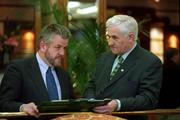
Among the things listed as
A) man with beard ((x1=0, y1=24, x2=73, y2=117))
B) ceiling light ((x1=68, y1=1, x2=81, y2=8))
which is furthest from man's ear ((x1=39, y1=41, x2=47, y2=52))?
ceiling light ((x1=68, y1=1, x2=81, y2=8))

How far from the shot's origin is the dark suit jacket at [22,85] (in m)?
3.61

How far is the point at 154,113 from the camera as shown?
325cm

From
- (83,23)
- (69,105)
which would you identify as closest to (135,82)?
(69,105)

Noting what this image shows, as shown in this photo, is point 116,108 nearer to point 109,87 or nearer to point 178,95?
point 109,87

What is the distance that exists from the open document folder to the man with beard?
1.94 ft

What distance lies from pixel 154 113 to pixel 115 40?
2.50ft

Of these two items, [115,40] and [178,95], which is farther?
[178,95]

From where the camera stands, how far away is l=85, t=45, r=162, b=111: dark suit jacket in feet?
11.5

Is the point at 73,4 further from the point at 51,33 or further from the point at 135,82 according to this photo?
the point at 135,82

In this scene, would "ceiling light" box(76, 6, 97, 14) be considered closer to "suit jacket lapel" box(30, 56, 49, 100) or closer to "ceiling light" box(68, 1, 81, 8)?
"ceiling light" box(68, 1, 81, 8)

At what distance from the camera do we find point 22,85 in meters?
3.71

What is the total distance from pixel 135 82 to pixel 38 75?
30.9 inches

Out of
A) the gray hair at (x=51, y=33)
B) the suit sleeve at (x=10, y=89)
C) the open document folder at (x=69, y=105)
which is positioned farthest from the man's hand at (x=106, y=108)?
the gray hair at (x=51, y=33)

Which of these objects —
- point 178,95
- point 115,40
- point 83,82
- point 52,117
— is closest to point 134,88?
point 115,40
